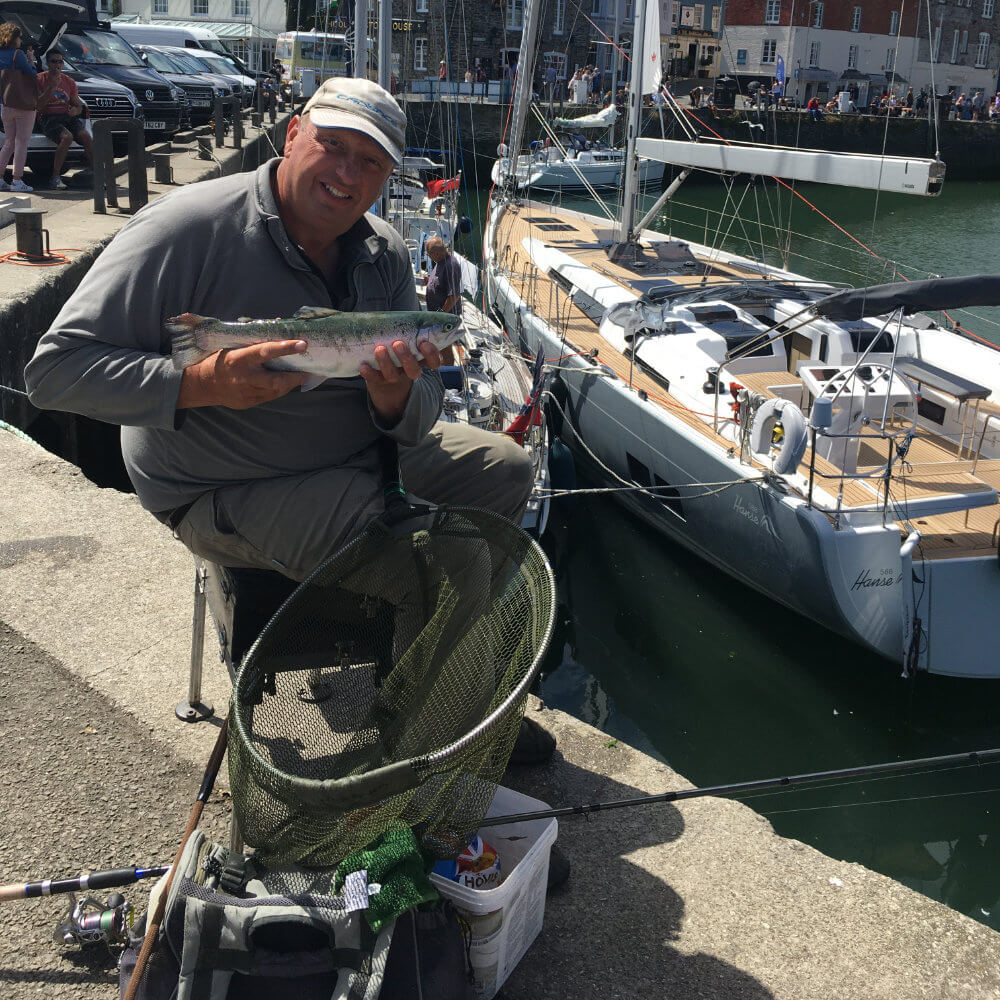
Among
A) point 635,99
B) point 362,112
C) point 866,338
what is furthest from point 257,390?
point 635,99

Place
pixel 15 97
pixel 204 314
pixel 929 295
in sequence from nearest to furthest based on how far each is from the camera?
pixel 204 314 < pixel 929 295 < pixel 15 97

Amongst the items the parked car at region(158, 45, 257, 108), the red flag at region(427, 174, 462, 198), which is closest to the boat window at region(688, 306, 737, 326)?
the red flag at region(427, 174, 462, 198)

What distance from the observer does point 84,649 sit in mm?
3516

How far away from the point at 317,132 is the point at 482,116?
42211 mm

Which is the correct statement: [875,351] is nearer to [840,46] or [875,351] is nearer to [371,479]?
[371,479]

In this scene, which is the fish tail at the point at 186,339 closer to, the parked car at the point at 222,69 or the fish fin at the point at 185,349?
the fish fin at the point at 185,349

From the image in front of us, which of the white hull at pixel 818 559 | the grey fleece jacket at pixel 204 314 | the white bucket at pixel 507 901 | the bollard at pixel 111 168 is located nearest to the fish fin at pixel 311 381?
the grey fleece jacket at pixel 204 314

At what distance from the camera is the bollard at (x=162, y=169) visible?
15273 mm

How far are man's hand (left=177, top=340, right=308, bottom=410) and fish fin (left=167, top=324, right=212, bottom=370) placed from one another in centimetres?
1

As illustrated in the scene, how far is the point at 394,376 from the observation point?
7.98 ft

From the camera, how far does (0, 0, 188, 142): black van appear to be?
15.8 meters

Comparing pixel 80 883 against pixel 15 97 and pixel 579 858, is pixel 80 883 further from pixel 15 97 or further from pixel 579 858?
pixel 15 97

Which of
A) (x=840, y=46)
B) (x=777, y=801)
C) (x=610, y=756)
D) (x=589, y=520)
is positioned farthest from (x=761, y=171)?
(x=840, y=46)

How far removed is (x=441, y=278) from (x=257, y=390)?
9130 mm
